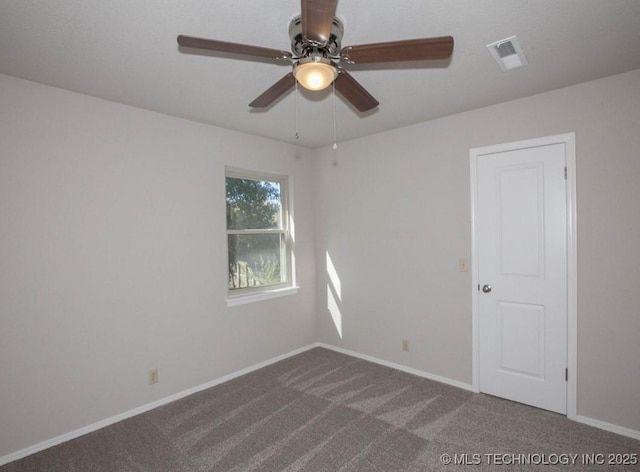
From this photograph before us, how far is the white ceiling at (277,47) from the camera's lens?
165 centimetres

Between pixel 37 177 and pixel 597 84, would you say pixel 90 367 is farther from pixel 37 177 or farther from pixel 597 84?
pixel 597 84

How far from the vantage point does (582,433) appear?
2.46m

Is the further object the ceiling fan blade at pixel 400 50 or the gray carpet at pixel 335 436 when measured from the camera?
the gray carpet at pixel 335 436

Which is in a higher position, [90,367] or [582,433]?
[90,367]

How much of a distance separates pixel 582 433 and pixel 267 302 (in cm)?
291

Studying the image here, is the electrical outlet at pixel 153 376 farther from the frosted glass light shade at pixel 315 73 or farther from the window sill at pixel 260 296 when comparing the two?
the frosted glass light shade at pixel 315 73

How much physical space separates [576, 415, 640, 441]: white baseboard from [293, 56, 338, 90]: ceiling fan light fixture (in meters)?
3.03

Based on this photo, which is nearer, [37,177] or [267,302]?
[37,177]

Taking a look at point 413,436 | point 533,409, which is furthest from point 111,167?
point 533,409

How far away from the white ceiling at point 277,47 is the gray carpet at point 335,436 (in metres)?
2.53

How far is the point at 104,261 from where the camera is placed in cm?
270

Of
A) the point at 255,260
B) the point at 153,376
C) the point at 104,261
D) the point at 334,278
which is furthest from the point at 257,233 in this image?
the point at 153,376

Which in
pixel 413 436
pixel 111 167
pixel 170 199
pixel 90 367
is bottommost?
pixel 413 436

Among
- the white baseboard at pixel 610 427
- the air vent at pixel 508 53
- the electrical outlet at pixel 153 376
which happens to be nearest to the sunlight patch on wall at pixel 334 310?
the electrical outlet at pixel 153 376
